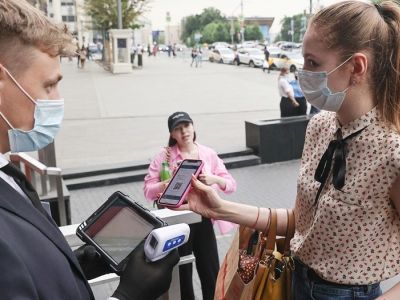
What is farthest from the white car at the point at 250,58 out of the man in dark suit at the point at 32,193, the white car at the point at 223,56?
the man in dark suit at the point at 32,193

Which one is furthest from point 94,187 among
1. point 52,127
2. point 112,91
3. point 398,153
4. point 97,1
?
point 97,1

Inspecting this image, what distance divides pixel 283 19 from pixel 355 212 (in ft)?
290

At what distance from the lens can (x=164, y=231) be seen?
136cm

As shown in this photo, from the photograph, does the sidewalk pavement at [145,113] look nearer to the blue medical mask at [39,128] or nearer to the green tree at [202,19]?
the blue medical mask at [39,128]

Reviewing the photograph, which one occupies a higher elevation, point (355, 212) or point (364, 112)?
point (364, 112)

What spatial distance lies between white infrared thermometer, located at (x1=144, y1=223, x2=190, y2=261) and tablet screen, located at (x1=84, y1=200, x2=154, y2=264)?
127 mm

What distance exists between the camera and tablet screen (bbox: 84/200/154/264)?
1.54 meters

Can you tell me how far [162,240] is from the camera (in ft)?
4.44

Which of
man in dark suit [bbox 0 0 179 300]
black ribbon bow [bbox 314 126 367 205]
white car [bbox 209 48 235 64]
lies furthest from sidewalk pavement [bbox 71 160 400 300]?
white car [bbox 209 48 235 64]

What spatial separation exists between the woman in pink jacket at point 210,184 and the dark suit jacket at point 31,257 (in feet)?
7.10

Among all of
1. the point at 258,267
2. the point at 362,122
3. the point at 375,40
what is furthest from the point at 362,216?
the point at 375,40

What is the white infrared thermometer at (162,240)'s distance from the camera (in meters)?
1.36

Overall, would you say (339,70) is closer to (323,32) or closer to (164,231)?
(323,32)

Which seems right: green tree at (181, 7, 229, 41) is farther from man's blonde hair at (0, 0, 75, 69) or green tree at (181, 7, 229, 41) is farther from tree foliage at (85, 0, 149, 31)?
man's blonde hair at (0, 0, 75, 69)
